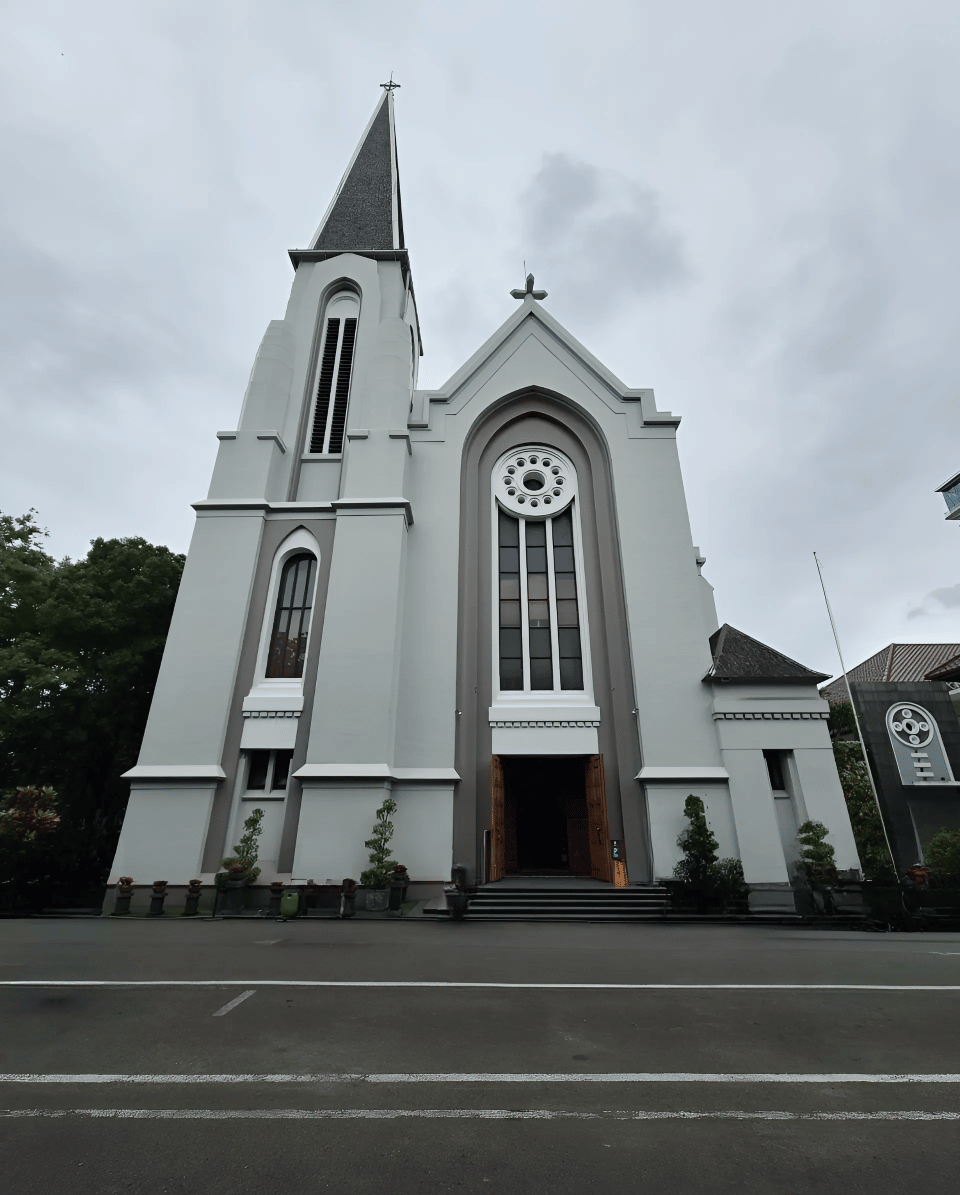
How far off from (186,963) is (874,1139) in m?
7.96

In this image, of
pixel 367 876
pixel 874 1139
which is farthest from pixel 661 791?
pixel 874 1139

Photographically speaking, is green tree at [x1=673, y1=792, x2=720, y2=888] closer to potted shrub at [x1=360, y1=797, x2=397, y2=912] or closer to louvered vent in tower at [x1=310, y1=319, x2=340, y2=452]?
potted shrub at [x1=360, y1=797, x2=397, y2=912]

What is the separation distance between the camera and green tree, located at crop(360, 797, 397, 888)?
44.5 ft

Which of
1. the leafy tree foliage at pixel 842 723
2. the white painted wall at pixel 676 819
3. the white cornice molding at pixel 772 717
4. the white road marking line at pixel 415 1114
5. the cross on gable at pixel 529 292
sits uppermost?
the cross on gable at pixel 529 292

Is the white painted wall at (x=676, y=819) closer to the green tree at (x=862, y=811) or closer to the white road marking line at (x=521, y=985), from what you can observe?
the white road marking line at (x=521, y=985)

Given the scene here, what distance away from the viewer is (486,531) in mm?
20094

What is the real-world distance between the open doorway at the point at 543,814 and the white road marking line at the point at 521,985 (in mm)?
13127

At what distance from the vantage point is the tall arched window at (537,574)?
60.4 feet

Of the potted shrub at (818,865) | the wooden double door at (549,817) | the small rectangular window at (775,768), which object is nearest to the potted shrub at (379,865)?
the wooden double door at (549,817)

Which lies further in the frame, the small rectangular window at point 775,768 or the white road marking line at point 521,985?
the small rectangular window at point 775,768

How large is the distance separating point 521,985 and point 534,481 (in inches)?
654

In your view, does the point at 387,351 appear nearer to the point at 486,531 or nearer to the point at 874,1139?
the point at 486,531

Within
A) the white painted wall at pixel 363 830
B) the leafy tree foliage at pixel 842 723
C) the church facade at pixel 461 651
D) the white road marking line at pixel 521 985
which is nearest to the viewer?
the white road marking line at pixel 521 985

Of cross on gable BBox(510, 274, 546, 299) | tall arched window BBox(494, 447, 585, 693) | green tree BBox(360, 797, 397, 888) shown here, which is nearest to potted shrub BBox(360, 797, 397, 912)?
green tree BBox(360, 797, 397, 888)
